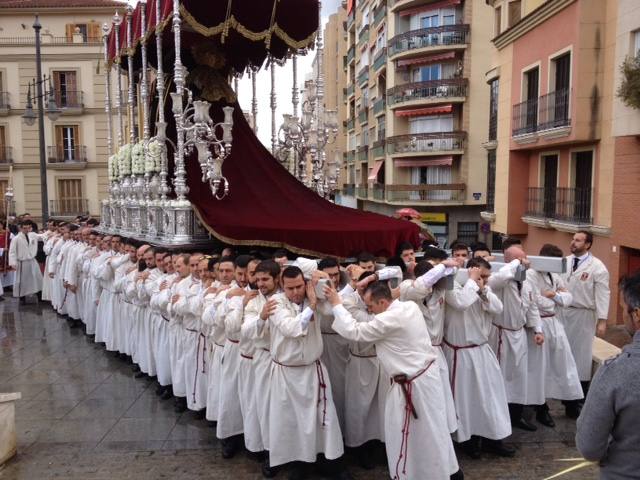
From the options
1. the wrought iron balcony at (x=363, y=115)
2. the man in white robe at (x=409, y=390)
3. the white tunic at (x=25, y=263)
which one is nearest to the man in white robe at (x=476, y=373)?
the man in white robe at (x=409, y=390)

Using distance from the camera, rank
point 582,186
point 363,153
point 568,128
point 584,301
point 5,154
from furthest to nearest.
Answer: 1. point 363,153
2. point 5,154
3. point 582,186
4. point 568,128
5. point 584,301

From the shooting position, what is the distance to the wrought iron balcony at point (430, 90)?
2822 cm

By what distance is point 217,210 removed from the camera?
325 inches

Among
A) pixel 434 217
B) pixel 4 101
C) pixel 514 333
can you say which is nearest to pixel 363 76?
pixel 434 217

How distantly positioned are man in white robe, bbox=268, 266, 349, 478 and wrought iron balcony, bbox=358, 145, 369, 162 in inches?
1354

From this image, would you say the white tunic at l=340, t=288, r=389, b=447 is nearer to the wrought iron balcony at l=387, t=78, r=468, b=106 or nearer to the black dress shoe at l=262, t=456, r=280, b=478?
the black dress shoe at l=262, t=456, r=280, b=478

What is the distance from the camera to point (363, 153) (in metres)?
39.6

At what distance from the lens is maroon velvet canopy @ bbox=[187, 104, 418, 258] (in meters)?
7.46

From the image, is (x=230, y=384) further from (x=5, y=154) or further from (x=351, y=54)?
(x=351, y=54)

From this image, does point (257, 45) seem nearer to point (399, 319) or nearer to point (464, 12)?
point (399, 319)

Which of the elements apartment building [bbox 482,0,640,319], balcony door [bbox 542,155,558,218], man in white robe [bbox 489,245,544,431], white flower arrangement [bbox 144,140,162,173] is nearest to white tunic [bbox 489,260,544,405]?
man in white robe [bbox 489,245,544,431]

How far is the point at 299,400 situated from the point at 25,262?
976cm

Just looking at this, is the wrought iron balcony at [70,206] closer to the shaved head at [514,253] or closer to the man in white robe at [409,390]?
the shaved head at [514,253]

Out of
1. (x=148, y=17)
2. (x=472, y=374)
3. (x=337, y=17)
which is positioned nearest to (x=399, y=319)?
(x=472, y=374)
